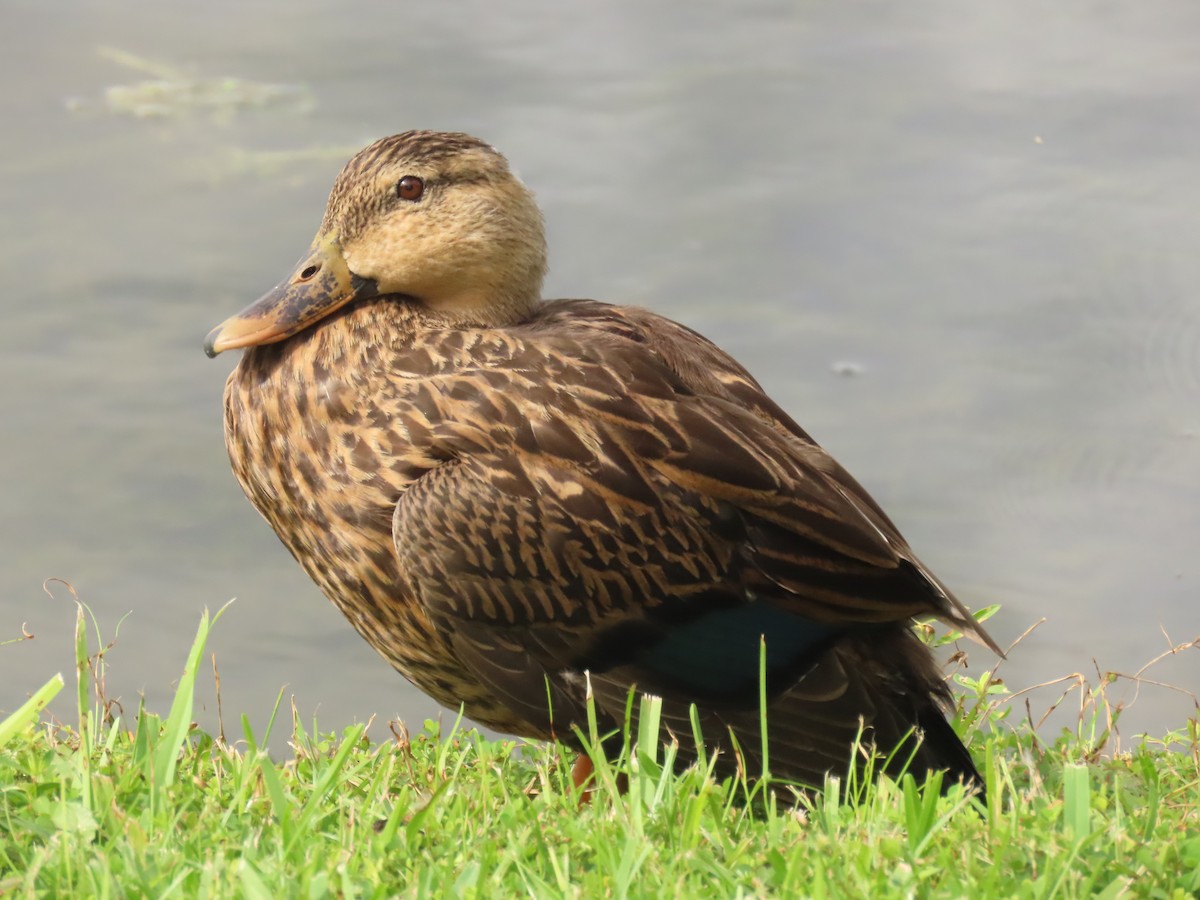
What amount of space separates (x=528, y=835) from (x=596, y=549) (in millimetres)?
869

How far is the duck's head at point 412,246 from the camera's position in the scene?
403 centimetres

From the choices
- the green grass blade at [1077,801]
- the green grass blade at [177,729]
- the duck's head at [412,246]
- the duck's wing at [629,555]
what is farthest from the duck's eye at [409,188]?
the green grass blade at [1077,801]

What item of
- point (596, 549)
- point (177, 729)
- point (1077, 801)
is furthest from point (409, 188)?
point (1077, 801)

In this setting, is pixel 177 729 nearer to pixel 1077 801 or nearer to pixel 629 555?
pixel 629 555

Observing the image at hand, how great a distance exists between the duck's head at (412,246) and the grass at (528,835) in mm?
1024

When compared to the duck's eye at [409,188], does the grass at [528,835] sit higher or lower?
lower

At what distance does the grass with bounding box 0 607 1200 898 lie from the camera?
104 inches

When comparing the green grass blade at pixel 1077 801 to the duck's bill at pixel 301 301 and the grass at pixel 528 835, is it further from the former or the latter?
the duck's bill at pixel 301 301

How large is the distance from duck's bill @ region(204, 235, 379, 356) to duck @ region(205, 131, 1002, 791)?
0.13 metres

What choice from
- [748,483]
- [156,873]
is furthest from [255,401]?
[156,873]

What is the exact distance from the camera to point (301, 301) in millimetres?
4016

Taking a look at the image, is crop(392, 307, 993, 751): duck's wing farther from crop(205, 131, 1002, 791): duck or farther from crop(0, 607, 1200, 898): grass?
crop(0, 607, 1200, 898): grass

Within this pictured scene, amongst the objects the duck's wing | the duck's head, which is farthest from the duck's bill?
the duck's wing

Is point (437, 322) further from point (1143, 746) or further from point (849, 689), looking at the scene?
point (1143, 746)
